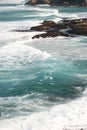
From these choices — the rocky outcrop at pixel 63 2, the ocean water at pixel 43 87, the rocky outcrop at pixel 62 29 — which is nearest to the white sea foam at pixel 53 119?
the ocean water at pixel 43 87

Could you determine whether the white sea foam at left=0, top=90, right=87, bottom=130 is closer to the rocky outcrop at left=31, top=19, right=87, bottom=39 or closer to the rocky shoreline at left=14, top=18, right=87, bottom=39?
the rocky shoreline at left=14, top=18, right=87, bottom=39

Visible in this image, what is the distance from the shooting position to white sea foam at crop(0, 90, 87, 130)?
17.9 metres

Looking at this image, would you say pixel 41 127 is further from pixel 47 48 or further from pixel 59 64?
pixel 47 48

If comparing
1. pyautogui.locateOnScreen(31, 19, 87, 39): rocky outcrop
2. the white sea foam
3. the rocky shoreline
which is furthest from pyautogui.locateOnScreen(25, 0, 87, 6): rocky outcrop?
the white sea foam

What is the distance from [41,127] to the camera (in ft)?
58.4

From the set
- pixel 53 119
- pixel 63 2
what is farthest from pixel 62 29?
pixel 63 2

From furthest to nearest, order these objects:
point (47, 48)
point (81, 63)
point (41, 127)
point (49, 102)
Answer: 1. point (47, 48)
2. point (81, 63)
3. point (49, 102)
4. point (41, 127)

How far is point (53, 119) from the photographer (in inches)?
743

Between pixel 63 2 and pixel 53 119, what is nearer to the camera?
pixel 53 119

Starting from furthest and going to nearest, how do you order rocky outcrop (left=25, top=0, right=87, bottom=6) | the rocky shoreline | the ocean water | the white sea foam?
rocky outcrop (left=25, top=0, right=87, bottom=6) → the rocky shoreline → the ocean water → the white sea foam

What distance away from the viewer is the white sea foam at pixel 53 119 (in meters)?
17.9

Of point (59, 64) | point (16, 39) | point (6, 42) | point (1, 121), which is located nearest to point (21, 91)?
point (1, 121)

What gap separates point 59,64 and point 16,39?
20.1 m

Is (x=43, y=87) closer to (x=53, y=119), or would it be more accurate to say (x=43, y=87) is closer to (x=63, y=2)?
(x=53, y=119)
